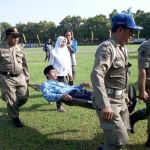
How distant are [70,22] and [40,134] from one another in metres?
91.2

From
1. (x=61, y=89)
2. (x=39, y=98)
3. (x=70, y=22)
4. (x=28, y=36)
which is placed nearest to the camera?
(x=61, y=89)

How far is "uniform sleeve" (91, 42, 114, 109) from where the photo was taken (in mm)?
2750

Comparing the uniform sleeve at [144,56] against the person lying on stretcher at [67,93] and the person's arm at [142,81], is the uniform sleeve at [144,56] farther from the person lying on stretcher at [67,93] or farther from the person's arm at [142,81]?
the person lying on stretcher at [67,93]

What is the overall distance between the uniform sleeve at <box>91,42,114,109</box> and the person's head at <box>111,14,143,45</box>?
24 centimetres

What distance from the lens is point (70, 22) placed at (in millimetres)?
93375

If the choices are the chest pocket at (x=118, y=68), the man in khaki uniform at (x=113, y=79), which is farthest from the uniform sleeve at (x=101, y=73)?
the chest pocket at (x=118, y=68)

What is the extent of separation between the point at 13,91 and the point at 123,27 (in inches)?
119

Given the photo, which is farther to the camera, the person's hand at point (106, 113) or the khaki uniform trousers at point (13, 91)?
the khaki uniform trousers at point (13, 91)

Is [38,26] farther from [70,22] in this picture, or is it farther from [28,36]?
[70,22]

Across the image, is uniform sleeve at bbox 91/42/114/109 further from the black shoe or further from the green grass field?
the black shoe

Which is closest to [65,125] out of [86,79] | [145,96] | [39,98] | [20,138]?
[20,138]

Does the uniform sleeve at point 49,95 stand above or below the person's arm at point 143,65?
below

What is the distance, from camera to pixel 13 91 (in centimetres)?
512

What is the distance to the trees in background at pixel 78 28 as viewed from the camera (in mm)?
77294
